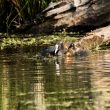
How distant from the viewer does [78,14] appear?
14.8 metres

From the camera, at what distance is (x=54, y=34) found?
15.0 metres

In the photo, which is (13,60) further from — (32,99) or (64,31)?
(64,31)

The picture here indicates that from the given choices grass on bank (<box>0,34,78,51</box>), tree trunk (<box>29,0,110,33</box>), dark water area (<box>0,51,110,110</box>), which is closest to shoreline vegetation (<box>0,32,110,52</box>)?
grass on bank (<box>0,34,78,51</box>)

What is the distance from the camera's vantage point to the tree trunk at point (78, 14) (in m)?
14.6

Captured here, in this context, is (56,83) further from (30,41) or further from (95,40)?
(30,41)

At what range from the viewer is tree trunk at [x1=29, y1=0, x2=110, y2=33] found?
14.6 metres

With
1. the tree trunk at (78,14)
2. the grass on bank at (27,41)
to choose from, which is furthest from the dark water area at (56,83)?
the tree trunk at (78,14)

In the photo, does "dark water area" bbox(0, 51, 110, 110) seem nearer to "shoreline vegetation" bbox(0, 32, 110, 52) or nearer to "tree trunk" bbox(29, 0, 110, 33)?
"shoreline vegetation" bbox(0, 32, 110, 52)

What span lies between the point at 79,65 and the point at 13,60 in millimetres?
1601

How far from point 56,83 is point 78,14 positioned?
8.59m

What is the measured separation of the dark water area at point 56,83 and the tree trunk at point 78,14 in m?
5.17

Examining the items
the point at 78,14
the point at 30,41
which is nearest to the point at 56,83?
Result: the point at 30,41

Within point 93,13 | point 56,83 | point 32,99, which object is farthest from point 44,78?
point 93,13

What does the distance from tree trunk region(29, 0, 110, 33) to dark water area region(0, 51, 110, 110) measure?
517 cm
